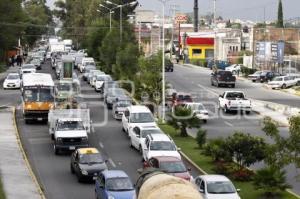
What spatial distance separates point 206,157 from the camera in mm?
28547

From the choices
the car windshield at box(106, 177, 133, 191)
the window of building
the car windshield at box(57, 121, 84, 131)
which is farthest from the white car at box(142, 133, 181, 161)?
the window of building

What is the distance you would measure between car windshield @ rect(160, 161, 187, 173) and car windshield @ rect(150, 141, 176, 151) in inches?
131

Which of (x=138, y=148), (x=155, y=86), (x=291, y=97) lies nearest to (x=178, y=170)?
(x=138, y=148)

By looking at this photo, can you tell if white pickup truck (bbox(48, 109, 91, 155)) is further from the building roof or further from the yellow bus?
Answer: the building roof

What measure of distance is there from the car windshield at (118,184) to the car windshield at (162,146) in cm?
616

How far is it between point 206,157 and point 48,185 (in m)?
7.53

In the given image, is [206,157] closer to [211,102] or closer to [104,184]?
[104,184]

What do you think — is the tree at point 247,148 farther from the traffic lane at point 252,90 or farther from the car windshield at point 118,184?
the traffic lane at point 252,90

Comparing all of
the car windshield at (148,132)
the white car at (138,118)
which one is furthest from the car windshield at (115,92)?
the car windshield at (148,132)

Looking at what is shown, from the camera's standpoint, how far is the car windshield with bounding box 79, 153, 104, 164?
24812 millimetres

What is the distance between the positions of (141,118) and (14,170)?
10.1 meters

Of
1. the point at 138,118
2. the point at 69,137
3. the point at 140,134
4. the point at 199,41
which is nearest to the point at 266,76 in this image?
the point at 138,118

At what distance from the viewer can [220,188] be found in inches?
798

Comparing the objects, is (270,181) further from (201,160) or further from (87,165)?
(201,160)
